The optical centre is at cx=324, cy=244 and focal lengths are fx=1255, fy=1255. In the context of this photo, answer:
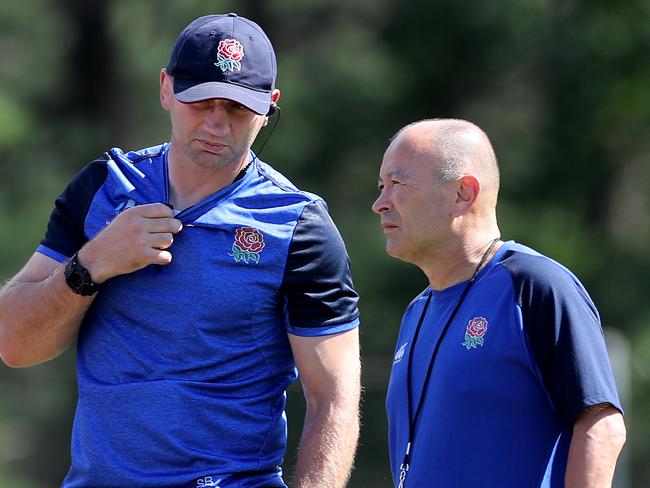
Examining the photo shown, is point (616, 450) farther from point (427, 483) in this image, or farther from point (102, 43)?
point (102, 43)

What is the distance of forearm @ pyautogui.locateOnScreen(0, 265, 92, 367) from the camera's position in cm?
342

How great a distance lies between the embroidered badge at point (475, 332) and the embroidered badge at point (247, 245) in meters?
0.60

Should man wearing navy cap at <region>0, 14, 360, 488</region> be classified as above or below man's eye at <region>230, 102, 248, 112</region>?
below

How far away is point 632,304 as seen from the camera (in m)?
14.0

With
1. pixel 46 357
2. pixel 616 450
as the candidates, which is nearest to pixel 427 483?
pixel 616 450

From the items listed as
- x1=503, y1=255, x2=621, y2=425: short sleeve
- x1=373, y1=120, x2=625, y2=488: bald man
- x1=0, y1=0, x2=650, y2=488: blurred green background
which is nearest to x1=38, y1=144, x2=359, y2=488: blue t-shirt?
x1=373, y1=120, x2=625, y2=488: bald man

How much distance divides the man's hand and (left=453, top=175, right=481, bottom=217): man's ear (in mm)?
795

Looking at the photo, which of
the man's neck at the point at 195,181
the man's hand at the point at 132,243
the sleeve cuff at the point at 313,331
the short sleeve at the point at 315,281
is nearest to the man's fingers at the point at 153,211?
the man's hand at the point at 132,243

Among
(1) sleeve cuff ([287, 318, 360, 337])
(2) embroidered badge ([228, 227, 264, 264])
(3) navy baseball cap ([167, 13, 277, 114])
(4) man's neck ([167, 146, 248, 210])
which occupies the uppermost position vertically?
(3) navy baseball cap ([167, 13, 277, 114])

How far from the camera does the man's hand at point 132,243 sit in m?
3.34

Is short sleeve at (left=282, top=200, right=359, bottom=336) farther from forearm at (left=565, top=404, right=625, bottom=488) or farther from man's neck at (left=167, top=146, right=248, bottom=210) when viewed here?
forearm at (left=565, top=404, right=625, bottom=488)

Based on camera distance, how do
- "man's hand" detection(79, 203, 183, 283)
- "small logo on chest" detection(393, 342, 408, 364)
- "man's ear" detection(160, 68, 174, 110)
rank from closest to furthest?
"man's hand" detection(79, 203, 183, 283) → "man's ear" detection(160, 68, 174, 110) → "small logo on chest" detection(393, 342, 408, 364)

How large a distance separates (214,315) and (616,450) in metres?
1.11

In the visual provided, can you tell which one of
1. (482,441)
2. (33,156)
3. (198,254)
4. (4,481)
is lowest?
(4,481)
